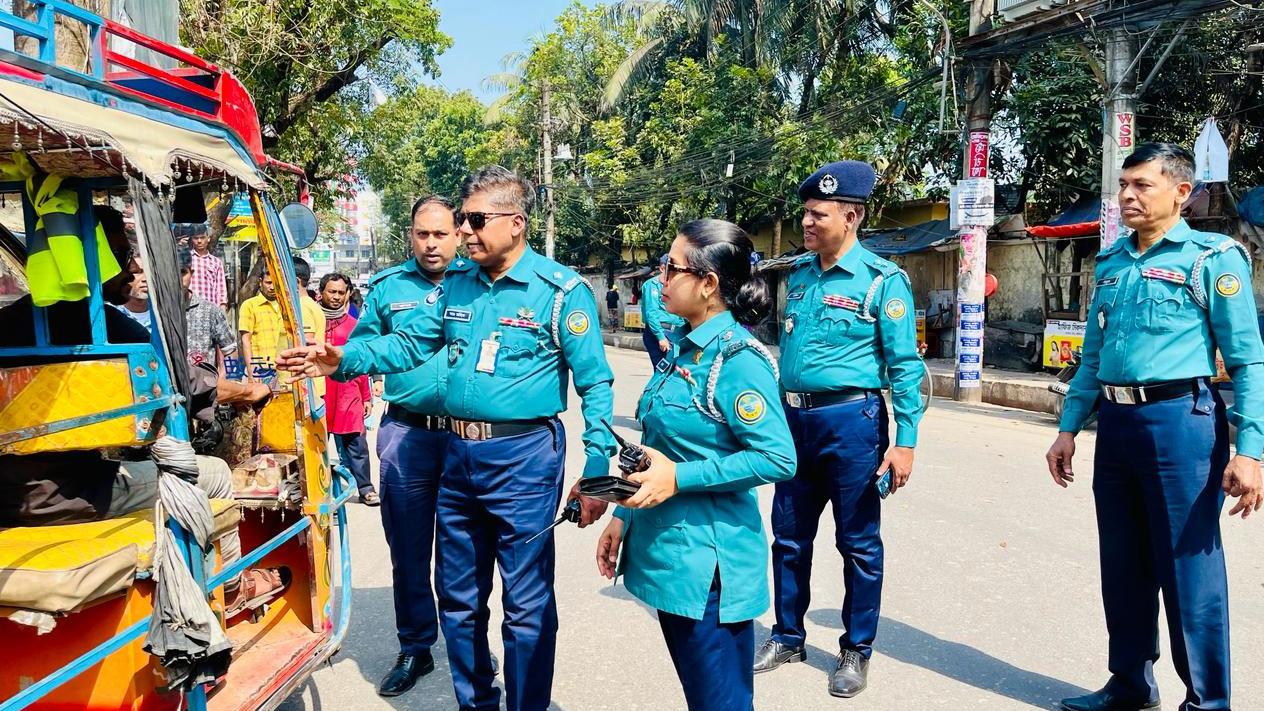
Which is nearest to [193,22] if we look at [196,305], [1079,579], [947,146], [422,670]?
[196,305]

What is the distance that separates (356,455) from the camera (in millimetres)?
6812

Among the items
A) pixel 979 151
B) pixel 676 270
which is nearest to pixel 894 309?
pixel 676 270

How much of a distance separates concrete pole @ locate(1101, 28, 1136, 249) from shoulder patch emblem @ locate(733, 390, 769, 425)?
9687 mm

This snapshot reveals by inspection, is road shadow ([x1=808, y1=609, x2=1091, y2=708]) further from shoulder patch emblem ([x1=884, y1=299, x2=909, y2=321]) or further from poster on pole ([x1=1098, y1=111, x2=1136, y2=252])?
poster on pole ([x1=1098, y1=111, x2=1136, y2=252])

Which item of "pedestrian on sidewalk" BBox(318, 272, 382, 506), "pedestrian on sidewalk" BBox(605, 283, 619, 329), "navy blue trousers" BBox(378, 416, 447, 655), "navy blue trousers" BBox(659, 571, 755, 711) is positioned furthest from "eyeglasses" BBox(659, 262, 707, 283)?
Result: "pedestrian on sidewalk" BBox(605, 283, 619, 329)

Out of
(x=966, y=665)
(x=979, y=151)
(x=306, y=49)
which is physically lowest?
(x=966, y=665)

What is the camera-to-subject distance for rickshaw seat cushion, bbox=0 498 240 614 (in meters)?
2.35

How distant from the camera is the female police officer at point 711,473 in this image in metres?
2.31

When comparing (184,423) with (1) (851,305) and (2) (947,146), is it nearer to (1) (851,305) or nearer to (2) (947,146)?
(1) (851,305)

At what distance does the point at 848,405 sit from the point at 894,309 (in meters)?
0.40

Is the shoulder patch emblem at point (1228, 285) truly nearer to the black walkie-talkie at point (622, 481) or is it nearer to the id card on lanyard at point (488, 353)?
the black walkie-talkie at point (622, 481)

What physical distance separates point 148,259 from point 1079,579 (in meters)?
4.44

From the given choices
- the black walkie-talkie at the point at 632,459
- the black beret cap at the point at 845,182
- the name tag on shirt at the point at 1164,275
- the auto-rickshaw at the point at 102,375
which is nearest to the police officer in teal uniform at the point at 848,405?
the black beret cap at the point at 845,182

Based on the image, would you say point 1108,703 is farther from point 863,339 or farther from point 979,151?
point 979,151
